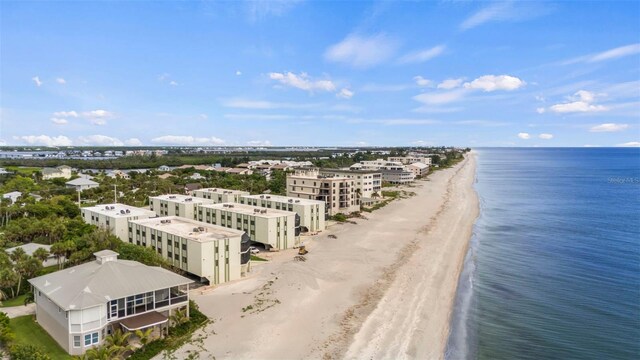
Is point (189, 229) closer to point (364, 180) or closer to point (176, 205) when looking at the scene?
point (176, 205)

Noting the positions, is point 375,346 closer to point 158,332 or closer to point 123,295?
point 158,332

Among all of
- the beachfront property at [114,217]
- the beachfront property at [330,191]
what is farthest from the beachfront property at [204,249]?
the beachfront property at [330,191]

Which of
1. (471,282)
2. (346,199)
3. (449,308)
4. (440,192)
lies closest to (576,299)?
(471,282)

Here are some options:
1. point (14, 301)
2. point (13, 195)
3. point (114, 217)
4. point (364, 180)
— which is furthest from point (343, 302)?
point (13, 195)

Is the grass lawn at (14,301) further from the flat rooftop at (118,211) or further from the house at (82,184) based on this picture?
the house at (82,184)

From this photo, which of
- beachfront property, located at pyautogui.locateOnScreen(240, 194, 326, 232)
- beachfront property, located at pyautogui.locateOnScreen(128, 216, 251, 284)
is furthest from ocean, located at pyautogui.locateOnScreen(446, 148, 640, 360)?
beachfront property, located at pyautogui.locateOnScreen(240, 194, 326, 232)

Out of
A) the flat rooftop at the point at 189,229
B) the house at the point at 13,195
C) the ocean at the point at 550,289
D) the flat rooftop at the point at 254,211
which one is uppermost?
the flat rooftop at the point at 254,211
